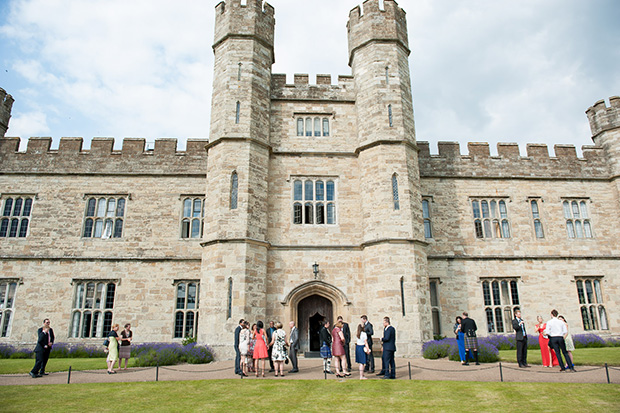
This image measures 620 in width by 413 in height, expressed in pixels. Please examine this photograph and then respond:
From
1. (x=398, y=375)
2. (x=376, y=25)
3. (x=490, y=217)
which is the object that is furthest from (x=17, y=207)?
(x=490, y=217)

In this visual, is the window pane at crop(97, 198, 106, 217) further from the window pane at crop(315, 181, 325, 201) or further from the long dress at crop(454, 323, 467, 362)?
the long dress at crop(454, 323, 467, 362)

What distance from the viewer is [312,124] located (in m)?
16.7

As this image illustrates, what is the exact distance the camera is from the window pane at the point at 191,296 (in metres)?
15.8

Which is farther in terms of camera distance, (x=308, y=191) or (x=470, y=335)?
(x=308, y=191)

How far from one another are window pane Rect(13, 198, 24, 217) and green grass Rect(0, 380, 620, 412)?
10379mm

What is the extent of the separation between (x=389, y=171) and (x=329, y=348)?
731cm

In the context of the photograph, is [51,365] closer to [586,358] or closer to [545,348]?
[545,348]

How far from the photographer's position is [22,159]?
17.2 metres

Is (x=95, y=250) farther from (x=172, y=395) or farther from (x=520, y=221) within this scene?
(x=520, y=221)

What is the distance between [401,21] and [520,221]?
9759 millimetres

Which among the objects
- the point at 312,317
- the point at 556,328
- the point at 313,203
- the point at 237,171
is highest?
the point at 237,171

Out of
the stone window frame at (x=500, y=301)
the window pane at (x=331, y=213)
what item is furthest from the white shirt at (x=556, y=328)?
the window pane at (x=331, y=213)

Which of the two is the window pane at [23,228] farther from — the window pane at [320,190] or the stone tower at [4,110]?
the window pane at [320,190]

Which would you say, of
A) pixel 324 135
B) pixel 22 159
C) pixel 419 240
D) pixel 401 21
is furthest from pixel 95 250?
pixel 401 21
